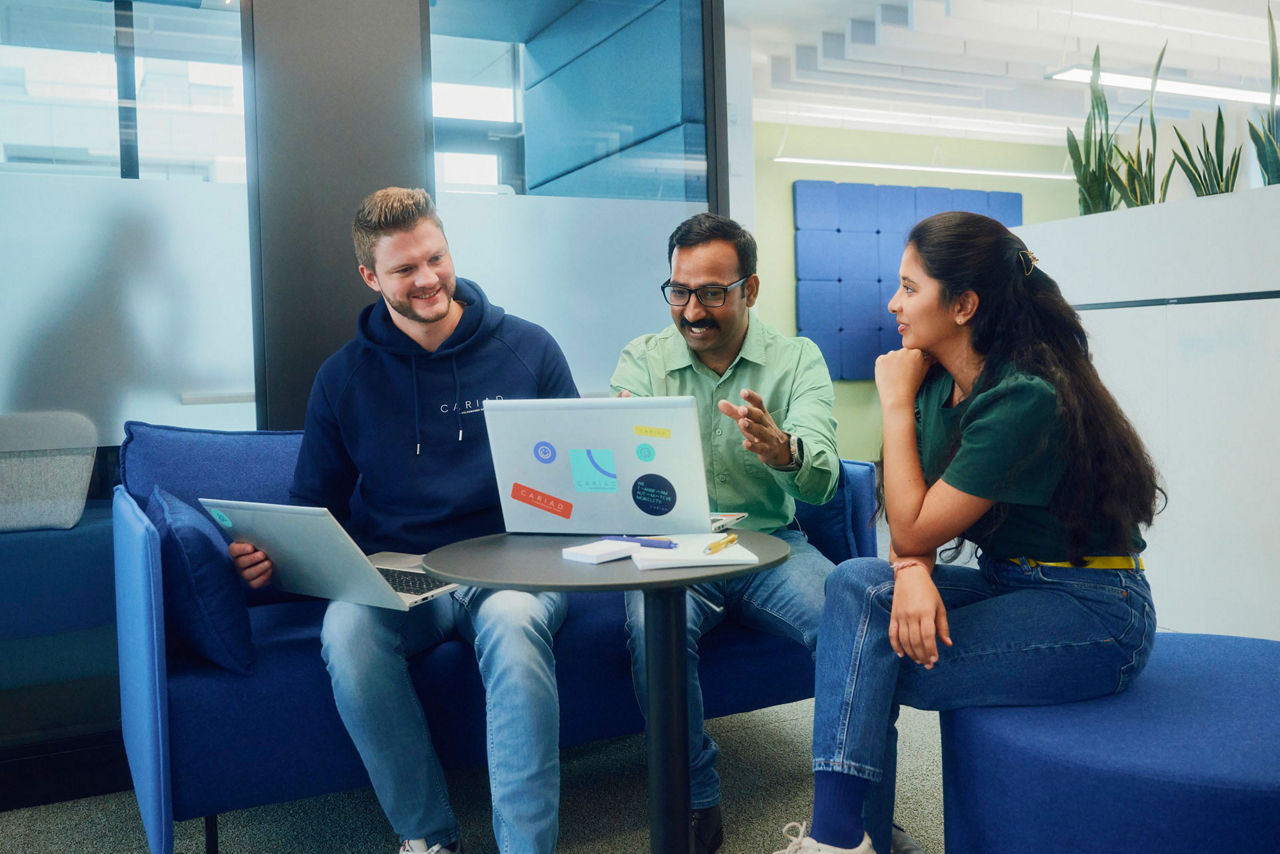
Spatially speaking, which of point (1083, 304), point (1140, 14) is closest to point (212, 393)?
point (1083, 304)

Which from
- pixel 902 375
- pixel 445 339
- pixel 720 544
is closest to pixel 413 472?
pixel 445 339

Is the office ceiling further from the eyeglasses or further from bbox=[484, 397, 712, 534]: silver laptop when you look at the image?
bbox=[484, 397, 712, 534]: silver laptop

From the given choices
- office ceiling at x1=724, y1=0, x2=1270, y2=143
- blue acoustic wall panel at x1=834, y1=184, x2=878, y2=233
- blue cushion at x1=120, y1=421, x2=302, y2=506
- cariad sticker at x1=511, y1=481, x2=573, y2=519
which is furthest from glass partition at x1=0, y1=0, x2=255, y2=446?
blue acoustic wall panel at x1=834, y1=184, x2=878, y2=233

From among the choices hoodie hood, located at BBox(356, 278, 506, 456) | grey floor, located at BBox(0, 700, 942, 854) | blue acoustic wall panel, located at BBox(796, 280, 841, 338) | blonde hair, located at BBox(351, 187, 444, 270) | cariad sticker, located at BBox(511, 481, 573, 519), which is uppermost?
blue acoustic wall panel, located at BBox(796, 280, 841, 338)

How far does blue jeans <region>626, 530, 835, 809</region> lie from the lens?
6.03ft

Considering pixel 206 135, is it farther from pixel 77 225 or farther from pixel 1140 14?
pixel 1140 14

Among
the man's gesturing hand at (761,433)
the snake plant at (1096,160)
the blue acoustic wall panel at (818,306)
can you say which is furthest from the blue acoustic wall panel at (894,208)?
the man's gesturing hand at (761,433)

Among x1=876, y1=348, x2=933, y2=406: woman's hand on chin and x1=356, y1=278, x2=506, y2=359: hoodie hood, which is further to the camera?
x1=356, y1=278, x2=506, y2=359: hoodie hood

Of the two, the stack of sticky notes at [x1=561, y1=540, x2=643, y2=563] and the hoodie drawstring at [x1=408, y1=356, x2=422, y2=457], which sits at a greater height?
the hoodie drawstring at [x1=408, y1=356, x2=422, y2=457]

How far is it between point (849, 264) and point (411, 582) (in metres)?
6.57

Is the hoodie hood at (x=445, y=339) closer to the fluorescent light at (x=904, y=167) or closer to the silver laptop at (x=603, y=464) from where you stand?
the silver laptop at (x=603, y=464)

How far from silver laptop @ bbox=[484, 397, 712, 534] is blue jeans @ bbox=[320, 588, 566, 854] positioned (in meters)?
0.21

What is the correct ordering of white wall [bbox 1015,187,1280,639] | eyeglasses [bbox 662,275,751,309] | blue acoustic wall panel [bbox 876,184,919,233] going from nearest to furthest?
eyeglasses [bbox 662,275,751,309], white wall [bbox 1015,187,1280,639], blue acoustic wall panel [bbox 876,184,919,233]

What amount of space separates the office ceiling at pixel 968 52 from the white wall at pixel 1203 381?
281 cm
